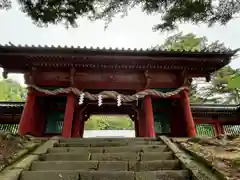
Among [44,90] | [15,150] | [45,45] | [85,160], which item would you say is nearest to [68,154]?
[85,160]

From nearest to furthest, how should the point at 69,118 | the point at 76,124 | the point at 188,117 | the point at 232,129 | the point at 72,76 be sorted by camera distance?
1. the point at 69,118
2. the point at 188,117
3. the point at 72,76
4. the point at 76,124
5. the point at 232,129

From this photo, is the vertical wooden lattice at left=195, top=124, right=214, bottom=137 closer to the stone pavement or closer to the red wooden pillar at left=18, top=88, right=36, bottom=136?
the stone pavement

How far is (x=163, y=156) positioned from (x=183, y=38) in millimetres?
18912

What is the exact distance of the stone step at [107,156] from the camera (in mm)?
3953

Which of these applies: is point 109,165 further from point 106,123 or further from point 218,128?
point 106,123

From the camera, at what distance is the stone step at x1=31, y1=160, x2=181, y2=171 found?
3.49 meters

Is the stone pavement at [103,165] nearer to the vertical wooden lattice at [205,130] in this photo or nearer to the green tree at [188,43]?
the vertical wooden lattice at [205,130]

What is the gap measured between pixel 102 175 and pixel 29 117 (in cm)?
599

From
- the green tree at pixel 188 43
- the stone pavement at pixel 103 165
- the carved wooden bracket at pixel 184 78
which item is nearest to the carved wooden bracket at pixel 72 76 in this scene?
the stone pavement at pixel 103 165

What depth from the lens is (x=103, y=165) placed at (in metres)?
3.56

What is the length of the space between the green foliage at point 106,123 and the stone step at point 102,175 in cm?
2196

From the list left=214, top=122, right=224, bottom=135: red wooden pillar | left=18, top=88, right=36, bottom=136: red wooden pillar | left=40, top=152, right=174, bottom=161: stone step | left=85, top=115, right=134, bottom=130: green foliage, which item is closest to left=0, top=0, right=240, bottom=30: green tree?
left=40, top=152, right=174, bottom=161: stone step

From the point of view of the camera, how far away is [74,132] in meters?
9.34

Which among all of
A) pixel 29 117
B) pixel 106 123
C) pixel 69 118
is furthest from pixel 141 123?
pixel 106 123
